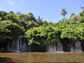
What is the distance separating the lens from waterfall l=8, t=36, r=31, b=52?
19.8m

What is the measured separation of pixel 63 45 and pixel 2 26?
1320cm

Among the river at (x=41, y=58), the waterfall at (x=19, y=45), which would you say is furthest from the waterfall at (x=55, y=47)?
the river at (x=41, y=58)

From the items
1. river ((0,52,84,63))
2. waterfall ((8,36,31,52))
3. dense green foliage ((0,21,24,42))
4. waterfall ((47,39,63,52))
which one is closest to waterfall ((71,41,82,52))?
waterfall ((47,39,63,52))

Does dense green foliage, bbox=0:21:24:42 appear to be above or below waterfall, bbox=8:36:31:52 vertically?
above

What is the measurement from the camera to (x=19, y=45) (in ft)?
66.2

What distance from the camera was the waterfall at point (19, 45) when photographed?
779 inches

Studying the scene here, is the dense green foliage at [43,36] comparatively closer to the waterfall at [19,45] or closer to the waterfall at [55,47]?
the waterfall at [55,47]

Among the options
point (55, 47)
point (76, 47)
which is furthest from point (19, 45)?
Result: point (76, 47)

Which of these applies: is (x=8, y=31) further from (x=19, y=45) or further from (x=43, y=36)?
(x=43, y=36)

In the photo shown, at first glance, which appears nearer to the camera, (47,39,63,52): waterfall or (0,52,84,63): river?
(0,52,84,63): river

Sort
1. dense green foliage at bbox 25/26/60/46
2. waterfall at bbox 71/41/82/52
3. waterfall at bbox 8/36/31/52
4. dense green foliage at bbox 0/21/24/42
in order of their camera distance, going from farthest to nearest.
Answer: waterfall at bbox 71/41/82/52
waterfall at bbox 8/36/31/52
dense green foliage at bbox 25/26/60/46
dense green foliage at bbox 0/21/24/42

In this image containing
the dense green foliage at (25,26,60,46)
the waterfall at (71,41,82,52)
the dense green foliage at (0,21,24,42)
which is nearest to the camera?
the dense green foliage at (0,21,24,42)

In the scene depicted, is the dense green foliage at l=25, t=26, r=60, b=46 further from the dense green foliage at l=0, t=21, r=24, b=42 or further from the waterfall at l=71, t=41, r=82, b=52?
the waterfall at l=71, t=41, r=82, b=52

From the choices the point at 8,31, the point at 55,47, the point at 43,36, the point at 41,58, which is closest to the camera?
the point at 41,58
